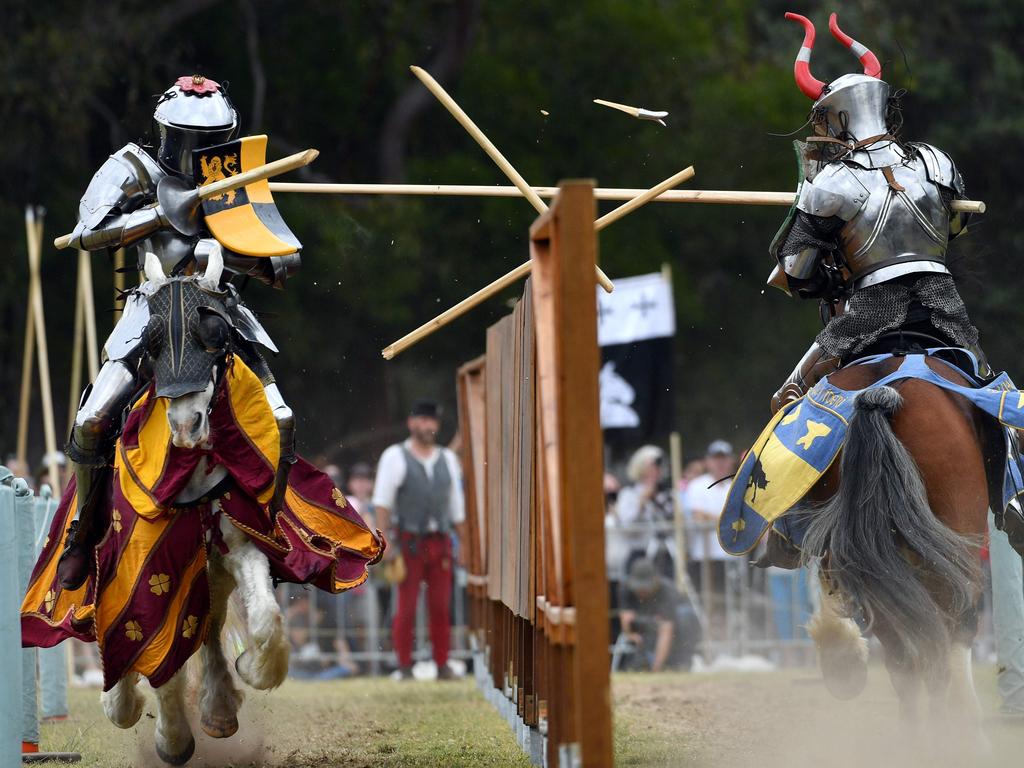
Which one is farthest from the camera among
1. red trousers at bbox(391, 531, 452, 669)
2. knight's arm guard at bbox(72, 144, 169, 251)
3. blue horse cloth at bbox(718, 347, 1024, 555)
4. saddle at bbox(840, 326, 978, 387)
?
red trousers at bbox(391, 531, 452, 669)

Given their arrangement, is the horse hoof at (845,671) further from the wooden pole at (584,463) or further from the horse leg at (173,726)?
the wooden pole at (584,463)

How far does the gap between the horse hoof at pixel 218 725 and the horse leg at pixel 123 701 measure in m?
0.29

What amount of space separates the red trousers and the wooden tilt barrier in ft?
19.3

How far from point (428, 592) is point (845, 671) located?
22.6ft

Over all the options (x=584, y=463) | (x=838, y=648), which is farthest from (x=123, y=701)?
(x=584, y=463)

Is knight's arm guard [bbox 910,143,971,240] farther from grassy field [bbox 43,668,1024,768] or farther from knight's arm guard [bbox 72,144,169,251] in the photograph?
knight's arm guard [bbox 72,144,169,251]

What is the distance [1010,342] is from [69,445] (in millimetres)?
18144

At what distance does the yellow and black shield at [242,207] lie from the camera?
25.3ft

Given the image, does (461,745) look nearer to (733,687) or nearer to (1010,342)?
(733,687)

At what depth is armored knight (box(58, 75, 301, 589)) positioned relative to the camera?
752 centimetres

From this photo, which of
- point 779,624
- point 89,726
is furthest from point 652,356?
point 89,726

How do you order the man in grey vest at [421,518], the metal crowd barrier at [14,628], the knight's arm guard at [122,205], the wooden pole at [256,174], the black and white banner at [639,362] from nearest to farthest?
1. the metal crowd barrier at [14,628]
2. the wooden pole at [256,174]
3. the knight's arm guard at [122,205]
4. the man in grey vest at [421,518]
5. the black and white banner at [639,362]

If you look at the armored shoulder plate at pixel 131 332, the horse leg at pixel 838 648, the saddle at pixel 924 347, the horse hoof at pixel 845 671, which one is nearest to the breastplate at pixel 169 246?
the armored shoulder plate at pixel 131 332

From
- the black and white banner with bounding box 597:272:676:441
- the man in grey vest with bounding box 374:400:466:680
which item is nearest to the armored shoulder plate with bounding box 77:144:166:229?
the man in grey vest with bounding box 374:400:466:680
